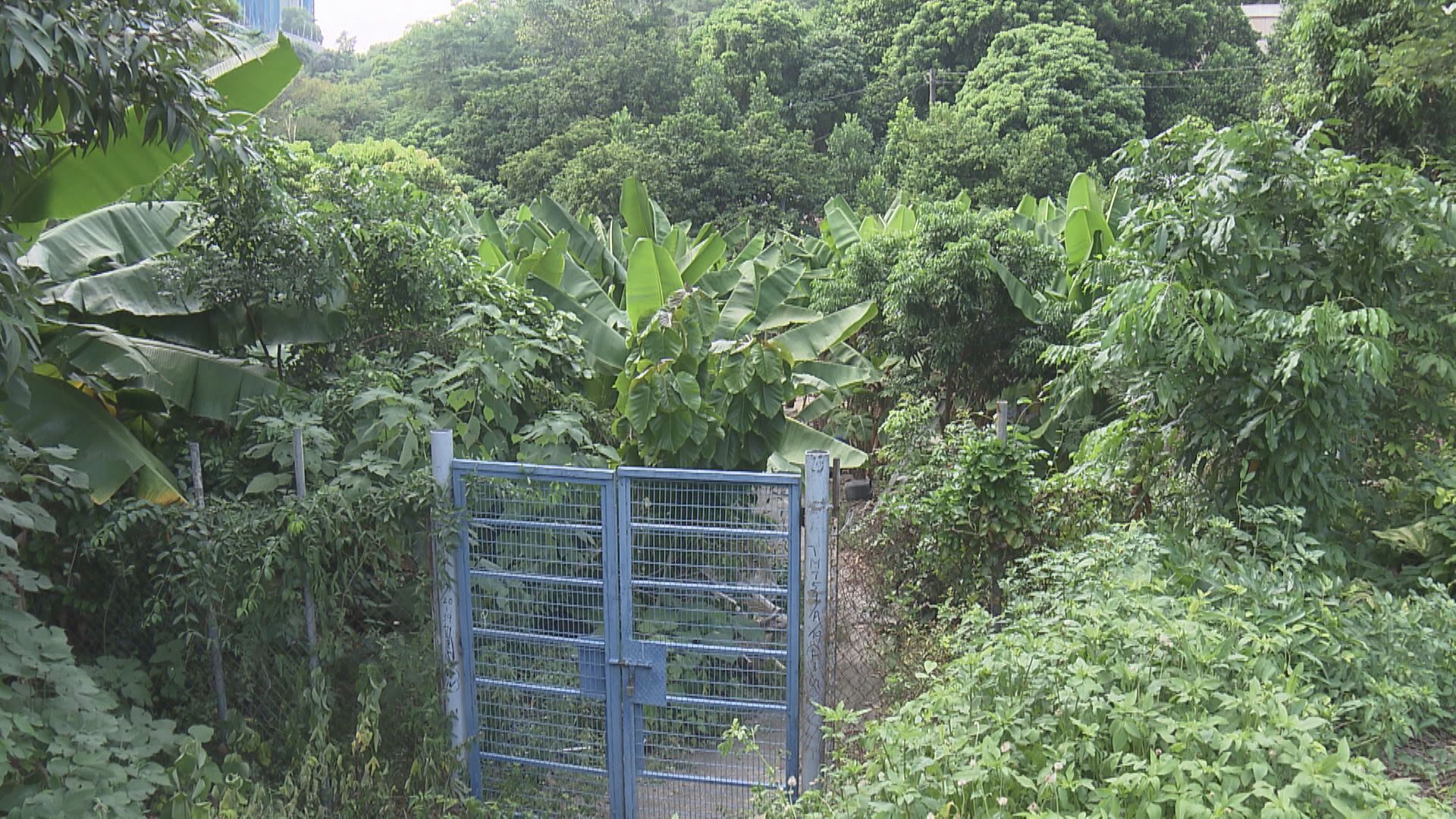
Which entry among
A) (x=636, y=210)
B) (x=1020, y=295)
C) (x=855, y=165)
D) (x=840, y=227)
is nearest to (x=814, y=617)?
(x=1020, y=295)

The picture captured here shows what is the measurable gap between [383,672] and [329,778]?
49cm

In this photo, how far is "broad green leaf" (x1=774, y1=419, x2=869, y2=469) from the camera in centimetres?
600

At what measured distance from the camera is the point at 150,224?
5.19m

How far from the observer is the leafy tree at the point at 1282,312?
372cm

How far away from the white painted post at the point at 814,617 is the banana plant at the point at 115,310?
267 centimetres

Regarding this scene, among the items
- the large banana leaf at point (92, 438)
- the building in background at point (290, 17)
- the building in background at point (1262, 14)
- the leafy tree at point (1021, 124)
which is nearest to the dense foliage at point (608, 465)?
the large banana leaf at point (92, 438)

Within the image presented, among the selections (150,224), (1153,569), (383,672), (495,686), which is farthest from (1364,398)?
(150,224)

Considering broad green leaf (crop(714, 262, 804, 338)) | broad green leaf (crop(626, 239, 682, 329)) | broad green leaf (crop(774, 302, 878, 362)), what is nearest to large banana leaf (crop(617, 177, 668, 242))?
broad green leaf (crop(714, 262, 804, 338))

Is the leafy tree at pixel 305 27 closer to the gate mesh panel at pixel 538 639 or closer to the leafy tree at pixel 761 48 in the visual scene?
the leafy tree at pixel 761 48

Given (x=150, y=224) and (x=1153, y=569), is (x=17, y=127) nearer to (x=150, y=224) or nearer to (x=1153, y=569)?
(x=150, y=224)

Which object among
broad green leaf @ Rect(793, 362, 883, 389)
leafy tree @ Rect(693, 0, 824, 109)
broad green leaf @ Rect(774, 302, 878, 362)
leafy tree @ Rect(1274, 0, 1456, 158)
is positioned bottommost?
broad green leaf @ Rect(793, 362, 883, 389)

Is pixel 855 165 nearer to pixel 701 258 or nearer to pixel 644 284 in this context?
pixel 701 258

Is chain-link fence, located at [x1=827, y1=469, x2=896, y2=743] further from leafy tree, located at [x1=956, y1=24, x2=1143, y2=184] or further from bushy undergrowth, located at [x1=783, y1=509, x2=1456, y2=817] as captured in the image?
leafy tree, located at [x1=956, y1=24, x2=1143, y2=184]

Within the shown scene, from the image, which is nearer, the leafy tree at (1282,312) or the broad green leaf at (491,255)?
the leafy tree at (1282,312)
